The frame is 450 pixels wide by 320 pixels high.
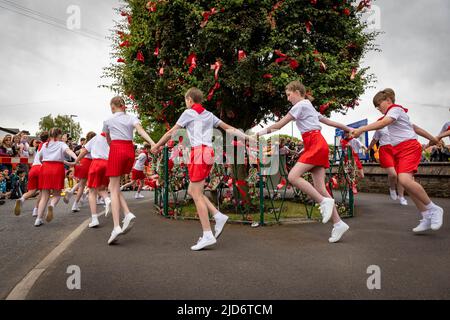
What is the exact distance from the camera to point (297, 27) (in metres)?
7.37

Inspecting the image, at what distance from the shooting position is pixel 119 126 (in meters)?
5.16

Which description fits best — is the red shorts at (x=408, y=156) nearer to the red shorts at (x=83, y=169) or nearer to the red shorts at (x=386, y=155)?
the red shorts at (x=386, y=155)

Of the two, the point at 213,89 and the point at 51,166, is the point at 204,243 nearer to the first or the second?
the point at 213,89

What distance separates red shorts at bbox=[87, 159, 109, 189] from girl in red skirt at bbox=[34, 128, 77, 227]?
694 millimetres

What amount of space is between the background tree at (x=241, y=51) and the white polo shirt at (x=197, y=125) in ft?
8.70

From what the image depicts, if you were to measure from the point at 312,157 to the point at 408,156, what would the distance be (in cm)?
146

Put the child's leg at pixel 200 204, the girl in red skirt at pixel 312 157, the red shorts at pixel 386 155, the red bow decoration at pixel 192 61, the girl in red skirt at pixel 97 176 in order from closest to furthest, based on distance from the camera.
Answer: the child's leg at pixel 200 204, the girl in red skirt at pixel 312 157, the girl in red skirt at pixel 97 176, the red bow decoration at pixel 192 61, the red shorts at pixel 386 155

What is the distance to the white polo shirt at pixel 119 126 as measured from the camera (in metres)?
5.15

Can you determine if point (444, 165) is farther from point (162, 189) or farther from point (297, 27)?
point (162, 189)

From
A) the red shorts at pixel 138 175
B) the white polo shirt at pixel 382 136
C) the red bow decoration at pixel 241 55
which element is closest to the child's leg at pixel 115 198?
the red shorts at pixel 138 175

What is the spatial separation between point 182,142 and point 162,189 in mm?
1220

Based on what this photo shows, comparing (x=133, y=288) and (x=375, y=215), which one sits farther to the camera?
(x=375, y=215)

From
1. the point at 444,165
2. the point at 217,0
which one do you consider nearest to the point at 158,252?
the point at 217,0

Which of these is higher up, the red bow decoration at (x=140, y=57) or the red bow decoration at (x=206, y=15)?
the red bow decoration at (x=206, y=15)
